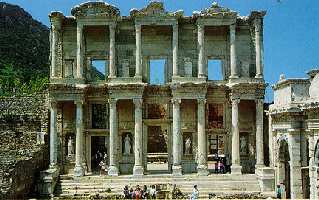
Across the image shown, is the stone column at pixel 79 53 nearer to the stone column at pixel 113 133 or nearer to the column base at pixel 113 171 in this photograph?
the stone column at pixel 113 133

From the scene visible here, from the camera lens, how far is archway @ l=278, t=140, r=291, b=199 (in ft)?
87.6

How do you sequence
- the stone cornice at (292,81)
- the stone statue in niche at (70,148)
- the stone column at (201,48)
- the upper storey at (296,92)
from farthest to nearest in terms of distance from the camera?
the stone statue in niche at (70,148) → the stone column at (201,48) → the stone cornice at (292,81) → the upper storey at (296,92)

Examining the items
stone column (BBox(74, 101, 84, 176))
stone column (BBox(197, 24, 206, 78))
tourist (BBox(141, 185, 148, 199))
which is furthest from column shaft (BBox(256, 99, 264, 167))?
stone column (BBox(74, 101, 84, 176))

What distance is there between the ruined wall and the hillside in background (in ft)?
70.1

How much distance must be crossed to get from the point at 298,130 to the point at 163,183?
9.87m

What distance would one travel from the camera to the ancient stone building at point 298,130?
2106 centimetres

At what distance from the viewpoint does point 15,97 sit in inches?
1452

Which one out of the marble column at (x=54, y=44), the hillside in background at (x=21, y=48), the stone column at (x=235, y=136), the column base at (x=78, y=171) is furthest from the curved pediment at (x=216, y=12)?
the hillside in background at (x=21, y=48)

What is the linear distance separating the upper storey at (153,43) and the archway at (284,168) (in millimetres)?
7388

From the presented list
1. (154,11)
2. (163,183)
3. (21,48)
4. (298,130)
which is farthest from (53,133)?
(21,48)

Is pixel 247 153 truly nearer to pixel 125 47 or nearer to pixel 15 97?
pixel 125 47

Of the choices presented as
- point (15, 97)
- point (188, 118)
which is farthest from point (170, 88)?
point (15, 97)

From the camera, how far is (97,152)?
39938 millimetres

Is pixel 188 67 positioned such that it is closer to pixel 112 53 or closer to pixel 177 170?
pixel 112 53
